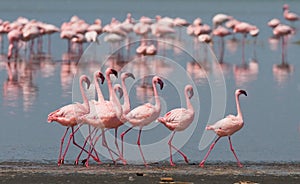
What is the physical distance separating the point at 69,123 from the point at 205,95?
7000mm

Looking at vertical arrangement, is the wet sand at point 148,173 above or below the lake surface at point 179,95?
below

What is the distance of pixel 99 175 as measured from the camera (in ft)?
31.7

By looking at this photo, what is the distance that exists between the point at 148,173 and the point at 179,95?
25.8 feet

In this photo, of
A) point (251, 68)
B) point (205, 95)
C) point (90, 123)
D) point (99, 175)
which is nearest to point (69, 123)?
point (90, 123)

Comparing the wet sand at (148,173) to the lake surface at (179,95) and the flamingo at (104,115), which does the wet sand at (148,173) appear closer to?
the flamingo at (104,115)

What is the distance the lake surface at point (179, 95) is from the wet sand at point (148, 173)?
0.69 meters

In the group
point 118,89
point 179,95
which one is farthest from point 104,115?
point 179,95

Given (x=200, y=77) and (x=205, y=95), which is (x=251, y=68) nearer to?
(x=200, y=77)

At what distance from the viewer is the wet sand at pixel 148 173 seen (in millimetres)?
9398

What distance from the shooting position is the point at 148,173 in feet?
32.3

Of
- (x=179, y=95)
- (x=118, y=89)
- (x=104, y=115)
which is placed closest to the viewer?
A: (x=104, y=115)

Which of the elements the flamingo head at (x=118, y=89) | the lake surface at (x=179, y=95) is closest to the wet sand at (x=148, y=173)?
the lake surface at (x=179, y=95)

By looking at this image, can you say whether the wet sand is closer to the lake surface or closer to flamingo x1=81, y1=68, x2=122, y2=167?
flamingo x1=81, y1=68, x2=122, y2=167

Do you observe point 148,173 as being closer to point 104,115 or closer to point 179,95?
point 104,115
